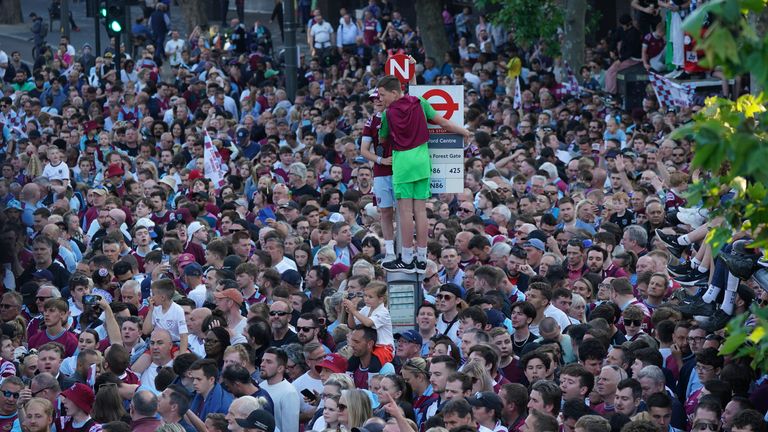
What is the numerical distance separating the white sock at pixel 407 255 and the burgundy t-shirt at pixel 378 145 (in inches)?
27.1

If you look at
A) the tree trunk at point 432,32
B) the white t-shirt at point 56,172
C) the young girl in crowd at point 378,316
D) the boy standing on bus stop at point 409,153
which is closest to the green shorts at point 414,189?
the boy standing on bus stop at point 409,153

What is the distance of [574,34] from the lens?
2845 centimetres

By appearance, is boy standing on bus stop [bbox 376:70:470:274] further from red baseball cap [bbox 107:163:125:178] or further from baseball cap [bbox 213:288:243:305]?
red baseball cap [bbox 107:163:125:178]

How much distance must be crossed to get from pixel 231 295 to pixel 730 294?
4.48 metres

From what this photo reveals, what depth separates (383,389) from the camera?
9.96m

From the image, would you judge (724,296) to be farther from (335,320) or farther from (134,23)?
(134,23)

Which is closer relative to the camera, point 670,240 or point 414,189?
point 670,240

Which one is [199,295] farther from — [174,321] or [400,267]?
[400,267]

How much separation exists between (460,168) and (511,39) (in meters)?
20.7

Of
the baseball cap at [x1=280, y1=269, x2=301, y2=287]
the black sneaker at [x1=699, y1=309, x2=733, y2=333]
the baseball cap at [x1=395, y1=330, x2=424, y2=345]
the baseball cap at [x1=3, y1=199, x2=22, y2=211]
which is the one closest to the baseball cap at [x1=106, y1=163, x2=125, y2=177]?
the baseball cap at [x1=3, y1=199, x2=22, y2=211]

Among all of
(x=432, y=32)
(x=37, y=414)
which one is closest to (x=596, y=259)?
(x=37, y=414)

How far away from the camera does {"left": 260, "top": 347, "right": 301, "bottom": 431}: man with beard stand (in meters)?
10.5

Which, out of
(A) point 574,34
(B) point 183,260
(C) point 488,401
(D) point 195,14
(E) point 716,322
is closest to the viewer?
(C) point 488,401

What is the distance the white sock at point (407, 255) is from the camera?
487 inches
